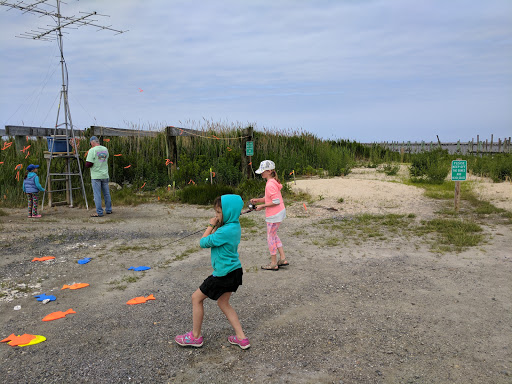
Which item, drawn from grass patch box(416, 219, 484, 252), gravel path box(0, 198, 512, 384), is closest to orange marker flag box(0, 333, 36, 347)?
gravel path box(0, 198, 512, 384)

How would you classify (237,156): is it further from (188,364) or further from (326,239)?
(188,364)

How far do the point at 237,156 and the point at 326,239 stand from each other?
27.8ft

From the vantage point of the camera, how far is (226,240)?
3637mm

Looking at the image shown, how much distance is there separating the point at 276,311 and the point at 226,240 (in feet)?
4.34

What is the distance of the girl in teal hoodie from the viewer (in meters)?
3.64

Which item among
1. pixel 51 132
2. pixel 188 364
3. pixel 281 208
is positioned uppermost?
pixel 51 132

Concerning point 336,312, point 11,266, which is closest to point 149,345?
point 336,312

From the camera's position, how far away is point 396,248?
23.5 feet

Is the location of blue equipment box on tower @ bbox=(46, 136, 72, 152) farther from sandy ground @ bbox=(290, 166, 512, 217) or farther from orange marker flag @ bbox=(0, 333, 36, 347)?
orange marker flag @ bbox=(0, 333, 36, 347)

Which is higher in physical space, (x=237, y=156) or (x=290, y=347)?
(x=237, y=156)

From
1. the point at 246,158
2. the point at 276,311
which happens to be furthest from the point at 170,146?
the point at 276,311

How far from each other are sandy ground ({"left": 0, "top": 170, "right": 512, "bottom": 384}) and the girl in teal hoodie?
0.85ft

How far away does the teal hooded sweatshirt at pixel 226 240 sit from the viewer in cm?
363

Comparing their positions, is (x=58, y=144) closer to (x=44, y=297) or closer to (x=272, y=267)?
(x=44, y=297)
